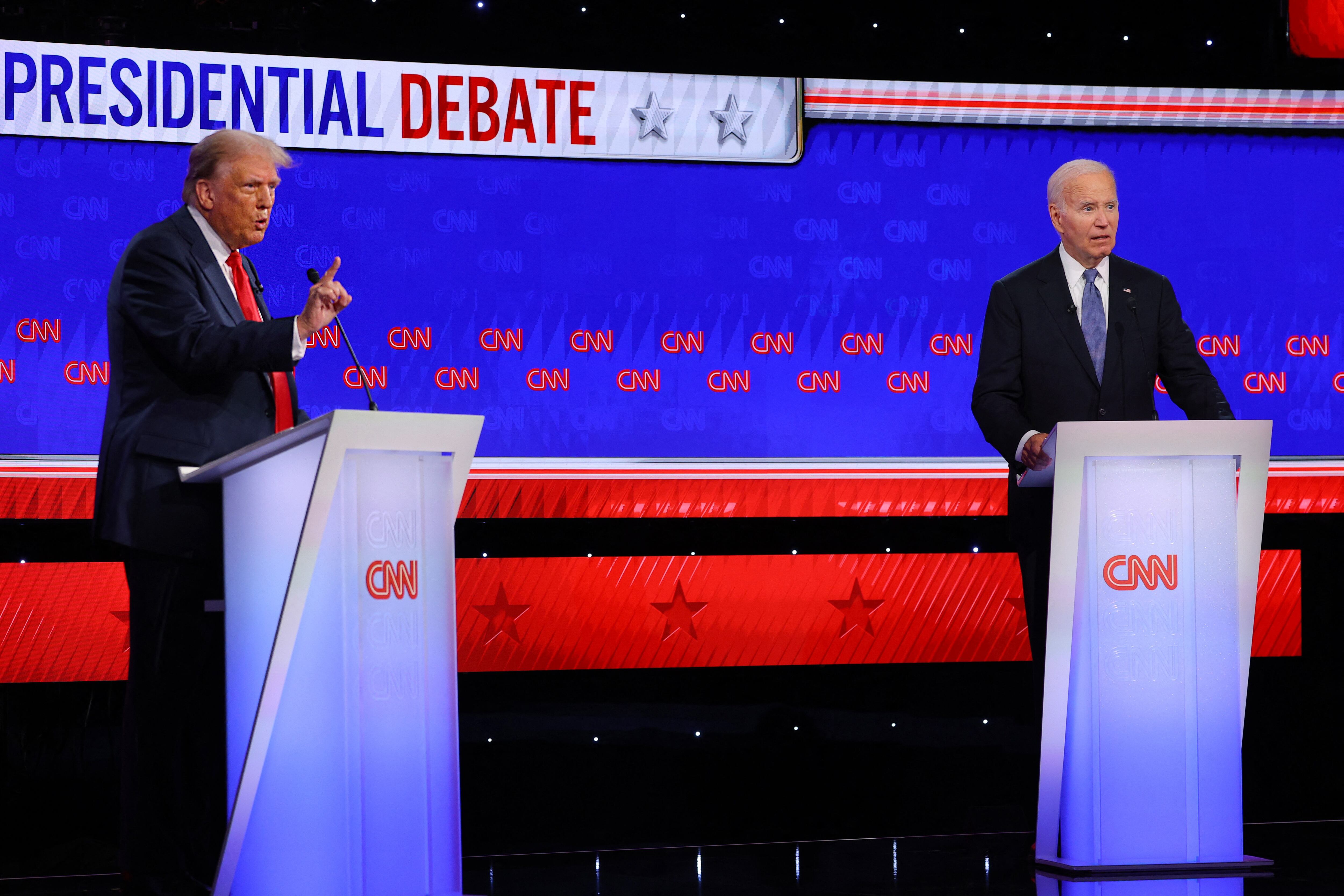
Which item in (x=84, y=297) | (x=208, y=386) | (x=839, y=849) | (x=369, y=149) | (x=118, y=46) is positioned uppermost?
(x=118, y=46)

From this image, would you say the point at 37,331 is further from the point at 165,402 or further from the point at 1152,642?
the point at 1152,642

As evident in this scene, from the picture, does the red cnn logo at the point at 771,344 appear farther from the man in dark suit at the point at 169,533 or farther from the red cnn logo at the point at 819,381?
the man in dark suit at the point at 169,533

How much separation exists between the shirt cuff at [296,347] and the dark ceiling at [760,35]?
1.78 meters

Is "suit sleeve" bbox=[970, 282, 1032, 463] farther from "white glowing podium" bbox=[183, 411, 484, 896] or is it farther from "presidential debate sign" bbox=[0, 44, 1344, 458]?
"white glowing podium" bbox=[183, 411, 484, 896]

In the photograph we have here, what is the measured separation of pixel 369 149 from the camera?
4348 millimetres

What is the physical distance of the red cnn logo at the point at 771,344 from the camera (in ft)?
14.7

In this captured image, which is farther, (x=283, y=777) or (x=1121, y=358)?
(x=1121, y=358)

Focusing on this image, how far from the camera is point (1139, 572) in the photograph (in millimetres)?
3258

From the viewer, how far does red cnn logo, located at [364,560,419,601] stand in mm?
2711

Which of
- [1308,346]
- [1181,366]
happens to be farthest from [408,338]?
[1308,346]

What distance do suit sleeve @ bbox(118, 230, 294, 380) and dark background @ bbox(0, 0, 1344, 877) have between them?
4.73ft

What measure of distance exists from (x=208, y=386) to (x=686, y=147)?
1.96 m

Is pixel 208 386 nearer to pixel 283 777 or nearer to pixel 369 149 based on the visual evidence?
pixel 283 777

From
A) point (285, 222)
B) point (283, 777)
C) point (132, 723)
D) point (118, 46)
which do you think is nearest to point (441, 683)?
point (283, 777)
